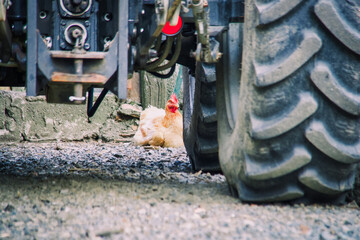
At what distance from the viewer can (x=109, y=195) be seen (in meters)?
1.75

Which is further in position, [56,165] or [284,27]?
[56,165]

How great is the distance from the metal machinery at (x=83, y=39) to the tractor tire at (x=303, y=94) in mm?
288

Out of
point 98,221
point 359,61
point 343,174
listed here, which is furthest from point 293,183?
point 98,221

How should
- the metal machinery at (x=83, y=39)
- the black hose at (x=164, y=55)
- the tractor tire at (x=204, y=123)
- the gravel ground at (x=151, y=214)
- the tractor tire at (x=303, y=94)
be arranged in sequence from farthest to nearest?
1. the tractor tire at (x=204, y=123)
2. the black hose at (x=164, y=55)
3. the metal machinery at (x=83, y=39)
4. the tractor tire at (x=303, y=94)
5. the gravel ground at (x=151, y=214)

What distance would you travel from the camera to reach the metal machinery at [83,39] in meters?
1.65

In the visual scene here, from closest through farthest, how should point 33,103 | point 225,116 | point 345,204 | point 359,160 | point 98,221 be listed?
point 98,221 → point 359,160 → point 345,204 → point 225,116 → point 33,103

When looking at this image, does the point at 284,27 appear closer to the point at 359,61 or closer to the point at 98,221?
the point at 359,61

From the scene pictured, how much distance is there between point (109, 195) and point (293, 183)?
2.21 ft

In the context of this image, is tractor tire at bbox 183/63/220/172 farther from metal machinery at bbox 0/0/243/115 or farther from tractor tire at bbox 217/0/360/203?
tractor tire at bbox 217/0/360/203

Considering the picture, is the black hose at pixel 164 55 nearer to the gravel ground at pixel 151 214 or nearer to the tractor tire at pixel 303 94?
the gravel ground at pixel 151 214

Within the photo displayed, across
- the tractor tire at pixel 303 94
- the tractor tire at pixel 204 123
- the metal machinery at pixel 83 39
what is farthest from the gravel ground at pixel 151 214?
the tractor tire at pixel 204 123

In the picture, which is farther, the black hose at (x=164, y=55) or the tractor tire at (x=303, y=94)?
the black hose at (x=164, y=55)

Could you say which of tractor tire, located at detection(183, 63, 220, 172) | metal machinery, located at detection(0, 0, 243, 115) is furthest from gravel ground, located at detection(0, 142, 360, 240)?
tractor tire, located at detection(183, 63, 220, 172)

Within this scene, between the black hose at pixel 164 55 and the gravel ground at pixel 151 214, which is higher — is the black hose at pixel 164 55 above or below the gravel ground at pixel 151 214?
above
